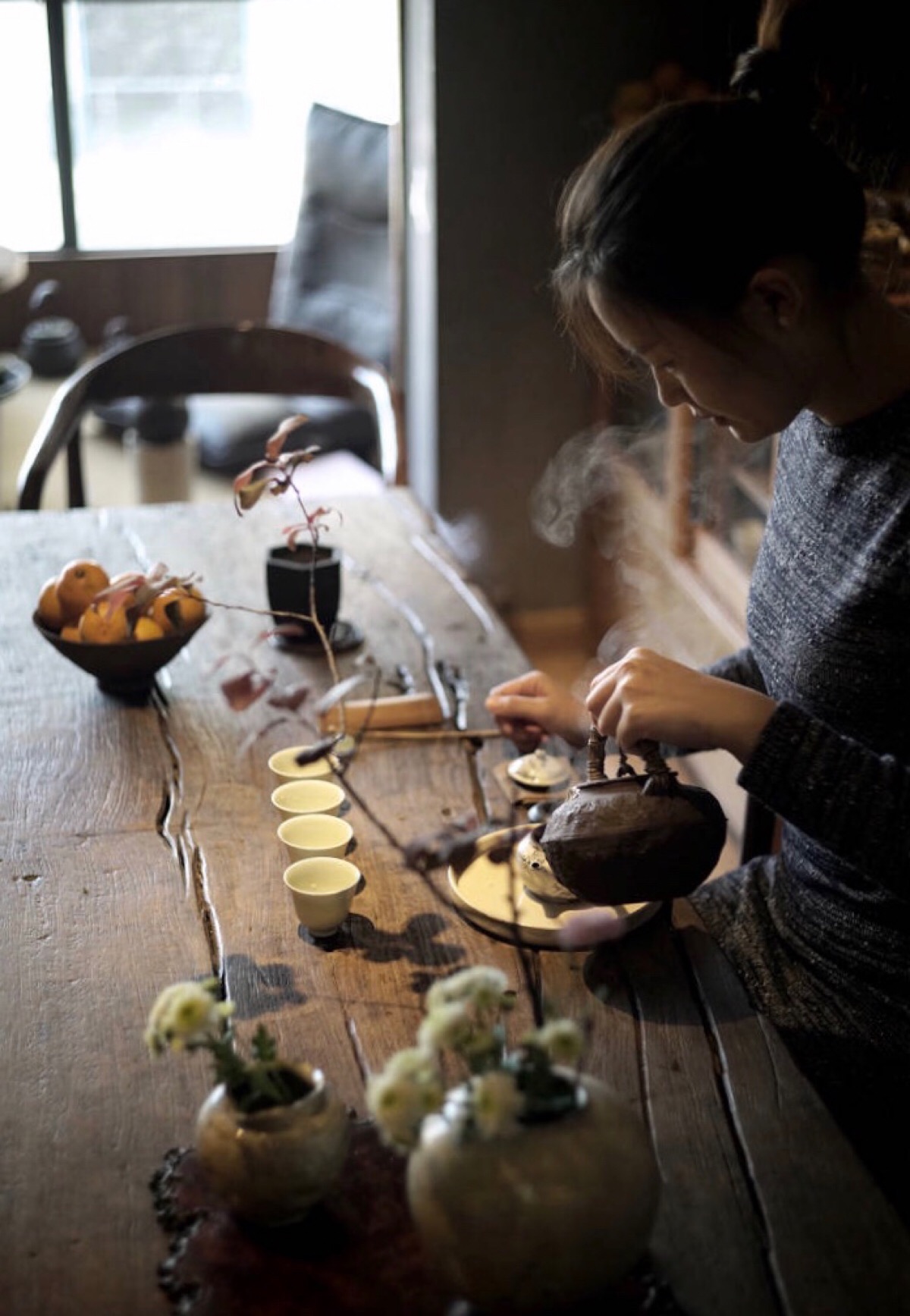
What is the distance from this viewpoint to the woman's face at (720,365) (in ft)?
4.00

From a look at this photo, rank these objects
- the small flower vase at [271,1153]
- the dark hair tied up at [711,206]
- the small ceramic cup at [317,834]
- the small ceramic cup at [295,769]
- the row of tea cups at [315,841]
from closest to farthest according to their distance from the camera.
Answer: the small flower vase at [271,1153] → the dark hair tied up at [711,206] → the row of tea cups at [315,841] → the small ceramic cup at [317,834] → the small ceramic cup at [295,769]

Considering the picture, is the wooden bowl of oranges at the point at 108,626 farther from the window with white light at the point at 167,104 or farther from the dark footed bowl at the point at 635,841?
the window with white light at the point at 167,104

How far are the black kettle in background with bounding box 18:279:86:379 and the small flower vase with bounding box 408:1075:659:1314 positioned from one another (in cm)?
407

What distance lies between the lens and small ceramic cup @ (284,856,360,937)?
49.1 inches

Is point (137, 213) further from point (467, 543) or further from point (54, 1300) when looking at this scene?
point (54, 1300)

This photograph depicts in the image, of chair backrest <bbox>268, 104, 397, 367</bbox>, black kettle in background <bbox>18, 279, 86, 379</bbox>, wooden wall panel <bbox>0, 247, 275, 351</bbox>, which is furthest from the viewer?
wooden wall panel <bbox>0, 247, 275, 351</bbox>

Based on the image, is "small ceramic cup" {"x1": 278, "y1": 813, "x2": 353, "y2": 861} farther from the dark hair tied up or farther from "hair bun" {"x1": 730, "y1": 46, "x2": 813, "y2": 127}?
"hair bun" {"x1": 730, "y1": 46, "x2": 813, "y2": 127}

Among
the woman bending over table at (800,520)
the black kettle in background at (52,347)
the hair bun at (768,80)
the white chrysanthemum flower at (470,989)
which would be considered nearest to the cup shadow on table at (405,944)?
the woman bending over table at (800,520)

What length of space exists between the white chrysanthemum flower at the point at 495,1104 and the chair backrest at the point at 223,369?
2.09 m

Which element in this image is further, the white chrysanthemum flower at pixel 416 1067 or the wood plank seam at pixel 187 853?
the wood plank seam at pixel 187 853

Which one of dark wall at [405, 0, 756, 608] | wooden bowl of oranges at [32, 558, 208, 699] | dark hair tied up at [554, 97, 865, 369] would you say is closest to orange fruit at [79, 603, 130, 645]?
wooden bowl of oranges at [32, 558, 208, 699]

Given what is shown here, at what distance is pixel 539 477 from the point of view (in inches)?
150

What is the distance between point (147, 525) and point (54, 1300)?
156cm

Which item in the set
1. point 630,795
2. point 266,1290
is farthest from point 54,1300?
point 630,795
